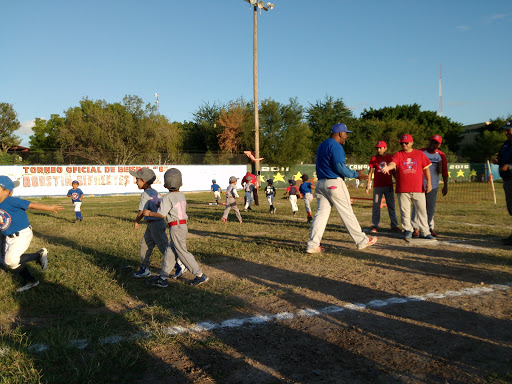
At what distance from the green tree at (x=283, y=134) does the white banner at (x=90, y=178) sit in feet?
22.3

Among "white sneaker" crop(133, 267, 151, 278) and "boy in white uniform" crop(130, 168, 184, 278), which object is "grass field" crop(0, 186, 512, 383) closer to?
"white sneaker" crop(133, 267, 151, 278)

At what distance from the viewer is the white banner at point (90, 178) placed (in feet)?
88.7

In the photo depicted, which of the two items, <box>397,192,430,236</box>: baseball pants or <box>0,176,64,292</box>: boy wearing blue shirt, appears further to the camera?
<box>397,192,430,236</box>: baseball pants

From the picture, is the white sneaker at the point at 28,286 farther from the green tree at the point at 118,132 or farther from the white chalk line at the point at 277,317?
the green tree at the point at 118,132

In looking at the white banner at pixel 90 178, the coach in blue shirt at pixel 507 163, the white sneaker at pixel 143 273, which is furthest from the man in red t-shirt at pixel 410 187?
the white banner at pixel 90 178

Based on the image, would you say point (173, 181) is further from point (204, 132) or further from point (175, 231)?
point (204, 132)

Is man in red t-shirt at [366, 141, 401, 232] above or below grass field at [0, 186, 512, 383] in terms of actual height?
above

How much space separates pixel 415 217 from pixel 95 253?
606cm

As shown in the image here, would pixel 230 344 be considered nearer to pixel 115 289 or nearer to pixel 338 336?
pixel 338 336

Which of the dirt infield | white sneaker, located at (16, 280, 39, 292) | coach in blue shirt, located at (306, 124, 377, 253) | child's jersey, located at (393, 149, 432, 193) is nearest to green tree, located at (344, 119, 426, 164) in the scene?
child's jersey, located at (393, 149, 432, 193)

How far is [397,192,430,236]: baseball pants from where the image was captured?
7.80 metres

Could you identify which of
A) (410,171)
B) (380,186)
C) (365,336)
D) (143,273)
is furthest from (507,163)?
(143,273)

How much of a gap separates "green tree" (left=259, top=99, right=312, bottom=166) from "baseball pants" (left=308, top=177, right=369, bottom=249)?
1296 inches

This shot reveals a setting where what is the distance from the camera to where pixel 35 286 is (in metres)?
5.14
